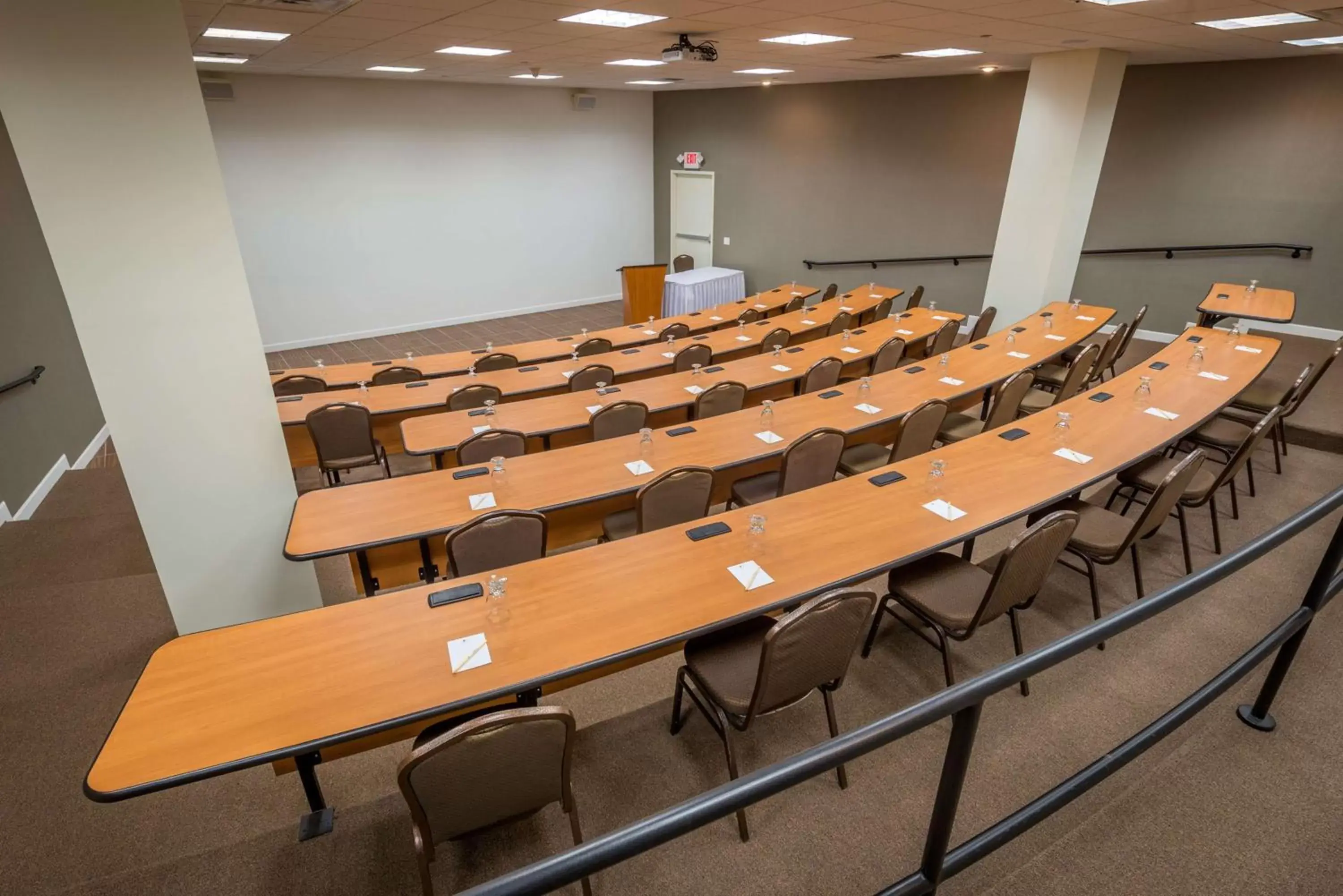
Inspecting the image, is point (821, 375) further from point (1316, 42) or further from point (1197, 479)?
point (1316, 42)

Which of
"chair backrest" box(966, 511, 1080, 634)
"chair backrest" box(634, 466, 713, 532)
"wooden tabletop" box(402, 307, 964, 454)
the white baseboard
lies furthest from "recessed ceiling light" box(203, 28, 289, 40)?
"chair backrest" box(966, 511, 1080, 634)

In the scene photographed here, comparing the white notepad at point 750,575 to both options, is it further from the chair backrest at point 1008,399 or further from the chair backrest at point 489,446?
the chair backrest at point 1008,399

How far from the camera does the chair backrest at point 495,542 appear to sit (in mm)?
3137

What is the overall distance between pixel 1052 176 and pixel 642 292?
6303 mm

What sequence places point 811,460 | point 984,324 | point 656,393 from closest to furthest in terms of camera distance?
point 811,460 < point 656,393 < point 984,324

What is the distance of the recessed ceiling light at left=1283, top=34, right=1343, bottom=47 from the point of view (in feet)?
19.7

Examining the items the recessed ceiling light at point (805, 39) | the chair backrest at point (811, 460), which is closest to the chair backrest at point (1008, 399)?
the chair backrest at point (811, 460)

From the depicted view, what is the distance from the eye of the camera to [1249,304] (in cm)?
658

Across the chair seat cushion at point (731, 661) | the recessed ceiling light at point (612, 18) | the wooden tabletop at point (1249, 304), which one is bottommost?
the chair seat cushion at point (731, 661)

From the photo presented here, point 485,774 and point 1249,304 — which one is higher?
point 1249,304

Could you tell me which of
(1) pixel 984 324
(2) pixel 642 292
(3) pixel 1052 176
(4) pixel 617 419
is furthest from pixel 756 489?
(2) pixel 642 292

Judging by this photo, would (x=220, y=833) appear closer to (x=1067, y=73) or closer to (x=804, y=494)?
(x=804, y=494)

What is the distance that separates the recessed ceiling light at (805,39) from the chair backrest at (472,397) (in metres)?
3.95

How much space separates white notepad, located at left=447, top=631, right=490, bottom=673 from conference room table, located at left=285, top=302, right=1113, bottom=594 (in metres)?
1.05
